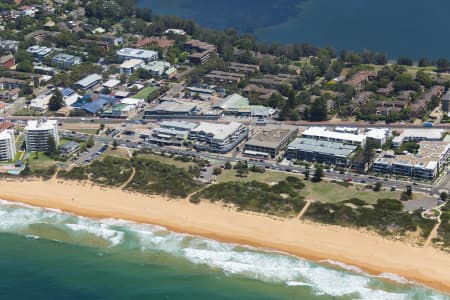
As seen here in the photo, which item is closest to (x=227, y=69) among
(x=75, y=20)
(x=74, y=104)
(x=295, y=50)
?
(x=295, y=50)

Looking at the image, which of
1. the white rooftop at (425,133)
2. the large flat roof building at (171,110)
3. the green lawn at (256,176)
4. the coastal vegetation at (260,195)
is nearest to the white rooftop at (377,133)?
the white rooftop at (425,133)

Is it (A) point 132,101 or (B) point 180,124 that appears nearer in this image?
(B) point 180,124

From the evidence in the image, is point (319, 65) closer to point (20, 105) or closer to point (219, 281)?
point (20, 105)

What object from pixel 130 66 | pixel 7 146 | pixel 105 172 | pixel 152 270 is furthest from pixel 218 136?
pixel 130 66

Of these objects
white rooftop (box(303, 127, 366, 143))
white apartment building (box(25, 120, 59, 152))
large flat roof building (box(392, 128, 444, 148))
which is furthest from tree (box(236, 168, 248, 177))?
white apartment building (box(25, 120, 59, 152))

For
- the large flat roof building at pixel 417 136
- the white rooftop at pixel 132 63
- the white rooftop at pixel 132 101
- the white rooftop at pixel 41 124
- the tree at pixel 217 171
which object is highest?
the large flat roof building at pixel 417 136

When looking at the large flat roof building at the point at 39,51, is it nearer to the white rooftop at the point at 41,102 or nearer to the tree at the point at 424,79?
the white rooftop at the point at 41,102

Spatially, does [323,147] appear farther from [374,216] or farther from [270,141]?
[374,216]
